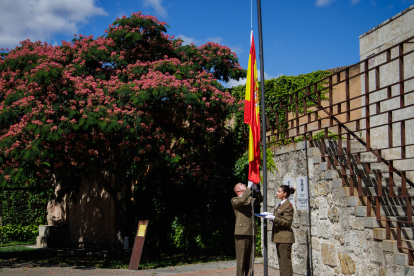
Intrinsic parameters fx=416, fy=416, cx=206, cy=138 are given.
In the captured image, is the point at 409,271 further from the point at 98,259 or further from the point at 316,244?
the point at 98,259

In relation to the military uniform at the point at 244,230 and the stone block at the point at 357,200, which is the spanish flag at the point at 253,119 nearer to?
the military uniform at the point at 244,230

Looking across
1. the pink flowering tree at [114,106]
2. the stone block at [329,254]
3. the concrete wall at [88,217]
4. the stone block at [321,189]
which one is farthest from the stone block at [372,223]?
the concrete wall at [88,217]

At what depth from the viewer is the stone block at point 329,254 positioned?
23.7 feet

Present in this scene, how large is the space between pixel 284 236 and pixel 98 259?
832 cm

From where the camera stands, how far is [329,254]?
24.2 ft

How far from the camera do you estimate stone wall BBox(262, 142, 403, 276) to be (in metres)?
6.36

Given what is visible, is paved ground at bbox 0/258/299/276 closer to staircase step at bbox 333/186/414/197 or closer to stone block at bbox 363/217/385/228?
staircase step at bbox 333/186/414/197

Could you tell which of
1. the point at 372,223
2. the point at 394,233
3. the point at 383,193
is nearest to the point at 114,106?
the point at 383,193

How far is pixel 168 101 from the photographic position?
11.5 meters

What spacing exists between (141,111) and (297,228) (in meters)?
4.71

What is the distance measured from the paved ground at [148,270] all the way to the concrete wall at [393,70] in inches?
152

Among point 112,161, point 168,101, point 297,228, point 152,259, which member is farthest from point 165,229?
point 297,228

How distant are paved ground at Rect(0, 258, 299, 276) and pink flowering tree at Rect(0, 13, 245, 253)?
87.0 inches

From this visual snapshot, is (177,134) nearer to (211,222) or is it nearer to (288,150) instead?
(211,222)
